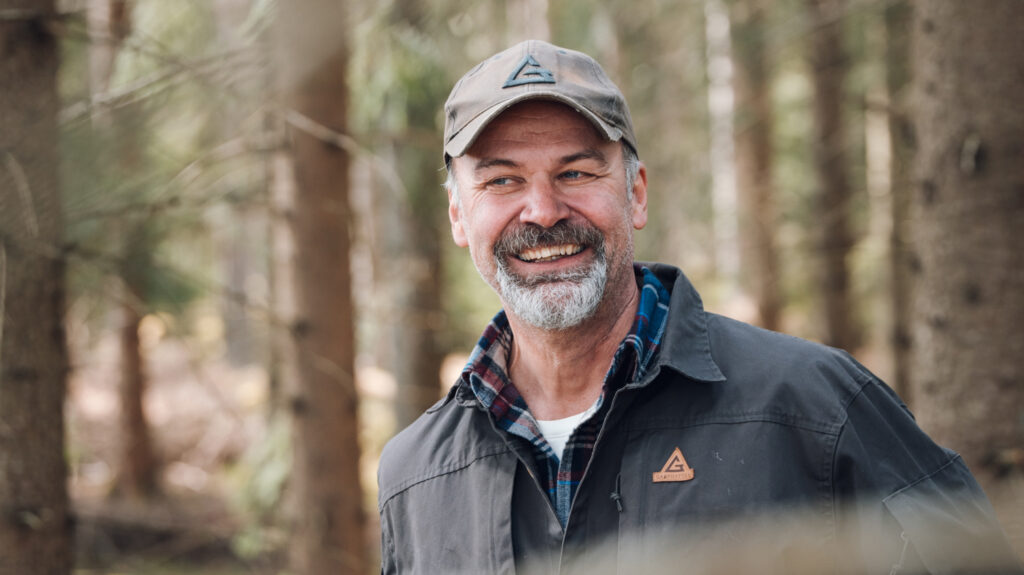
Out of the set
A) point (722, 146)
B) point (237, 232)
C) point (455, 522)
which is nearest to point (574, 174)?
point (455, 522)

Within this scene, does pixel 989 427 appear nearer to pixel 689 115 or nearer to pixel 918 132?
pixel 918 132

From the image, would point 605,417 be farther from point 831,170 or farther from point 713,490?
point 831,170

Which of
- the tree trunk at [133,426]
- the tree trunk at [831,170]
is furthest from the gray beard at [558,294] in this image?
the tree trunk at [133,426]

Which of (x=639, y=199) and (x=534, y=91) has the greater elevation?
(x=534, y=91)

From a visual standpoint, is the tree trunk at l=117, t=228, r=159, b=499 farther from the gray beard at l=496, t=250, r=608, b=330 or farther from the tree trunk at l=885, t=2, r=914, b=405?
the gray beard at l=496, t=250, r=608, b=330

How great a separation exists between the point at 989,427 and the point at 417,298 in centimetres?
665

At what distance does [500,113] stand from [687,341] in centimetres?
76

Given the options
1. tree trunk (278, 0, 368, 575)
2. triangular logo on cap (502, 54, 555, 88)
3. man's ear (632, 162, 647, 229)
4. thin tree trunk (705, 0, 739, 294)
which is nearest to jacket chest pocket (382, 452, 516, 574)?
man's ear (632, 162, 647, 229)

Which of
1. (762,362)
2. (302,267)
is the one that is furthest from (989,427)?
(302,267)

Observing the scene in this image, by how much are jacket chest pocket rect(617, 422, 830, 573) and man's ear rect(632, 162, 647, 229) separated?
723 mm

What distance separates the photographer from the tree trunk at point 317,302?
4.64 m

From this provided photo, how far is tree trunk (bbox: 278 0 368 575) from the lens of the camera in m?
4.64

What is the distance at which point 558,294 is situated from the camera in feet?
7.61

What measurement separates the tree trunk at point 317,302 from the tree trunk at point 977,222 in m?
2.87
